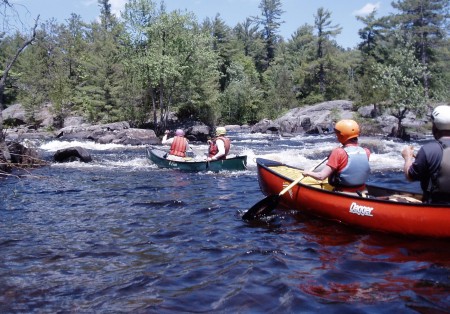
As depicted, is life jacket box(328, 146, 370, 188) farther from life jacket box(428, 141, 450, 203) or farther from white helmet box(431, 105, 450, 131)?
white helmet box(431, 105, 450, 131)

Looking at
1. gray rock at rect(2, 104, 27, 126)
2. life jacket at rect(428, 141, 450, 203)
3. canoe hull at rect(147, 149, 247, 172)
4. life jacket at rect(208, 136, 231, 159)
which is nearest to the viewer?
life jacket at rect(428, 141, 450, 203)

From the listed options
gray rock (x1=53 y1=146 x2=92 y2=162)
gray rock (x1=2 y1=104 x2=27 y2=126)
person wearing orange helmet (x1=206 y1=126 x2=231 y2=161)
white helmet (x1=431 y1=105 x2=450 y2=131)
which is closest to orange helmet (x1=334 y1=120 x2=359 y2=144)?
white helmet (x1=431 y1=105 x2=450 y2=131)

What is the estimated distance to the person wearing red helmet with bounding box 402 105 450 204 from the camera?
4.87 meters

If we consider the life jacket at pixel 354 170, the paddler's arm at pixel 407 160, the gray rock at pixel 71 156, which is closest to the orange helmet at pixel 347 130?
the life jacket at pixel 354 170

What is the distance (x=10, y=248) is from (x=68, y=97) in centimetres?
3574

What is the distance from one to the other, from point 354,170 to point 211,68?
1047 inches

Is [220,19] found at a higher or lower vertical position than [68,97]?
higher

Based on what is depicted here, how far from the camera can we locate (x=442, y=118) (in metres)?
4.92

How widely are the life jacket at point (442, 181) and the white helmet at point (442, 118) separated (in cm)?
19

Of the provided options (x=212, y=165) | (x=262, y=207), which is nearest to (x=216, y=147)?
(x=212, y=165)

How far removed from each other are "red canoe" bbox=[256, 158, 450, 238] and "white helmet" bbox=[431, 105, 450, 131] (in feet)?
3.01

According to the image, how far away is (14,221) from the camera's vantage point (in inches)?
268

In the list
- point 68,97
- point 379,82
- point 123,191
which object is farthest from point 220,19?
point 123,191

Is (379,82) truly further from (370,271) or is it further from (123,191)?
(370,271)
